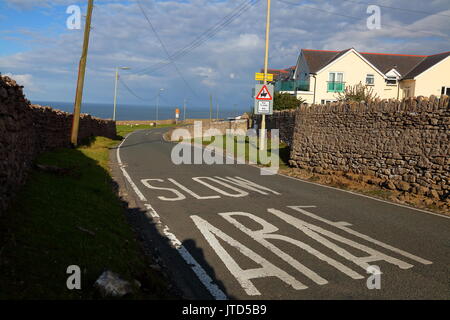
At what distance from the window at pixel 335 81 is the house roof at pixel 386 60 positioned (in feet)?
5.52

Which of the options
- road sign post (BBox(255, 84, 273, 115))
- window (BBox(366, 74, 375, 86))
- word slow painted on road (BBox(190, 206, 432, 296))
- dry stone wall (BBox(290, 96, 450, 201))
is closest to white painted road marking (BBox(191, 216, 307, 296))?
word slow painted on road (BBox(190, 206, 432, 296))

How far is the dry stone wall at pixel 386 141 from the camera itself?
11.6 metres

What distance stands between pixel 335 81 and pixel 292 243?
43.1m

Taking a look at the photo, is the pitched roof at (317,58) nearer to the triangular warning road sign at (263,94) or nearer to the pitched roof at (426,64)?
the pitched roof at (426,64)

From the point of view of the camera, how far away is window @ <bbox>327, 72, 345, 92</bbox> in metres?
46.8

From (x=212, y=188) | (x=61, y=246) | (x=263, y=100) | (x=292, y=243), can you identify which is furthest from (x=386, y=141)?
(x=61, y=246)

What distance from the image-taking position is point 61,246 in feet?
18.7

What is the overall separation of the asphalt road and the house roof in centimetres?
3890

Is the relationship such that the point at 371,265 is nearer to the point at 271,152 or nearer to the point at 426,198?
the point at 426,198

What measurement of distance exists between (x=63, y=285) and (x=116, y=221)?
3508mm

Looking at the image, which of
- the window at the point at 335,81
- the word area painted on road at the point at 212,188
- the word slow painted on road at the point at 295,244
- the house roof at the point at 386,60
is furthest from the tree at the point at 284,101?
the word slow painted on road at the point at 295,244

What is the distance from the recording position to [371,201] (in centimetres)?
1155

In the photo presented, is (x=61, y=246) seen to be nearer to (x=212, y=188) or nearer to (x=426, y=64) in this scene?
(x=212, y=188)

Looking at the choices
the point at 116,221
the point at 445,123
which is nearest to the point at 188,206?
the point at 116,221
